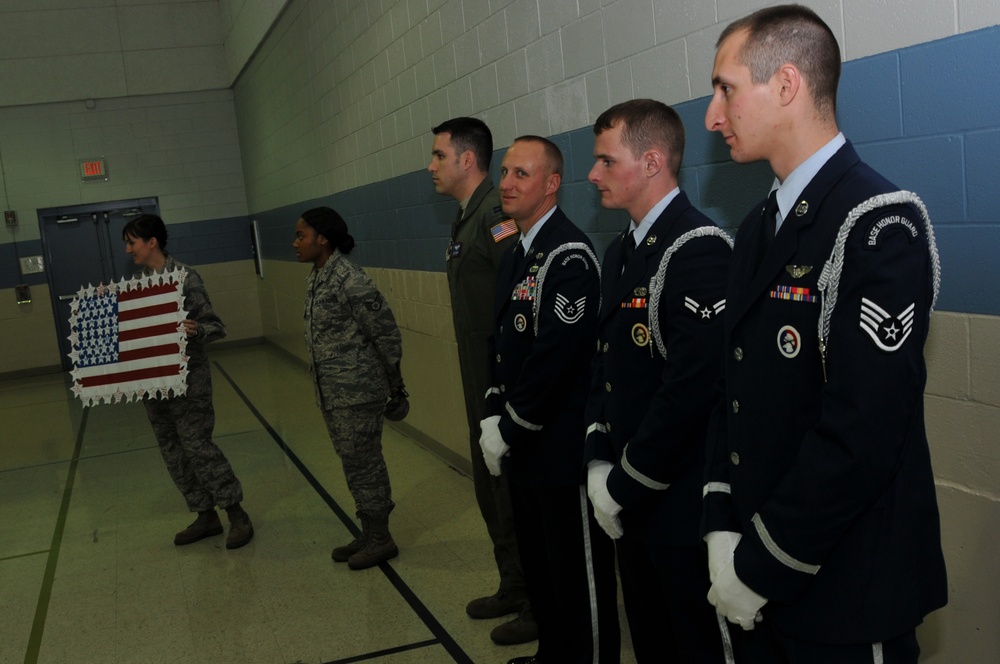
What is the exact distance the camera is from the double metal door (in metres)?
10.4

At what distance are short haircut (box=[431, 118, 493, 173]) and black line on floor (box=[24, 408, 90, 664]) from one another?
7.77ft

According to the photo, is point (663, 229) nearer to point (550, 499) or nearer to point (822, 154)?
point (822, 154)

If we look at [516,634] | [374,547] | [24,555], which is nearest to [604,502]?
[516,634]

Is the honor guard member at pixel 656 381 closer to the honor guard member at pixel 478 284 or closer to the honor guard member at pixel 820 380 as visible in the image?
the honor guard member at pixel 820 380

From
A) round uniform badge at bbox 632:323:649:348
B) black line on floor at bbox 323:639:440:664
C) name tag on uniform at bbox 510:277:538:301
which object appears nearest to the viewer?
round uniform badge at bbox 632:323:649:348

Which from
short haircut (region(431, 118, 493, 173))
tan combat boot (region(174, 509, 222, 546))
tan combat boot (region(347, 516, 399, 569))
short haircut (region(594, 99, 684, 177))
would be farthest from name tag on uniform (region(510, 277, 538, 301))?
tan combat boot (region(174, 509, 222, 546))

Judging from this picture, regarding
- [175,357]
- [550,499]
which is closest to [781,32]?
[550,499]

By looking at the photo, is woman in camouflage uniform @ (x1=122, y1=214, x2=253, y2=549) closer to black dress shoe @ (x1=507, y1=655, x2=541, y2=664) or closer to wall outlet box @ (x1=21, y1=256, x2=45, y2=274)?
black dress shoe @ (x1=507, y1=655, x2=541, y2=664)

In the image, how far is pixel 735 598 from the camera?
4.33 ft

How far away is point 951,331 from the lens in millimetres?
1823

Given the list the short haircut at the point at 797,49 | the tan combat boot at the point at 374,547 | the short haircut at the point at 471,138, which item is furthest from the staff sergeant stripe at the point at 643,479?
the tan combat boot at the point at 374,547

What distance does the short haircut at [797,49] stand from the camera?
128 cm

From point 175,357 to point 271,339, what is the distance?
7187 millimetres

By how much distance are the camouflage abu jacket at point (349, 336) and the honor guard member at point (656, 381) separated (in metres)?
1.64
